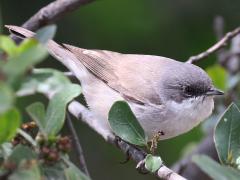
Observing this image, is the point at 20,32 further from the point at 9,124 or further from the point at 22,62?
the point at 22,62

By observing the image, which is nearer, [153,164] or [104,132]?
[153,164]

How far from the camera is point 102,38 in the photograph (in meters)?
5.18

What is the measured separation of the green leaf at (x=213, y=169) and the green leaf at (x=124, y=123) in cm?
67

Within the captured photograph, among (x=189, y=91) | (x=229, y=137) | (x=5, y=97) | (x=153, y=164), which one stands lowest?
(x=189, y=91)

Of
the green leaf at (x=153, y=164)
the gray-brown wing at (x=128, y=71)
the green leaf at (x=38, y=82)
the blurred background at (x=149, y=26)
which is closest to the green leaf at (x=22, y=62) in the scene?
the green leaf at (x=38, y=82)

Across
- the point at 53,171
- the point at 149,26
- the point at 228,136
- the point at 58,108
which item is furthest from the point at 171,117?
the point at 53,171

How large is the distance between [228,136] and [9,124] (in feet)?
3.39

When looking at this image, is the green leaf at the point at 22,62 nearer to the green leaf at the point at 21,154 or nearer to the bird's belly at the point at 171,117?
the green leaf at the point at 21,154

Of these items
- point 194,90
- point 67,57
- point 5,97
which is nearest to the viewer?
point 5,97

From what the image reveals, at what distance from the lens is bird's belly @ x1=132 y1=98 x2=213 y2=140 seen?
3645 mm

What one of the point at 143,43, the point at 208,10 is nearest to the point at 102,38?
the point at 143,43

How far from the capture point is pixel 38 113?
6.83ft

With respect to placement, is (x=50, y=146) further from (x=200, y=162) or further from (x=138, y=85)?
(x=138, y=85)

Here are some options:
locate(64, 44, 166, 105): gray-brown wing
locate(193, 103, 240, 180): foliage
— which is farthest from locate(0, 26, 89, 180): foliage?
locate(64, 44, 166, 105): gray-brown wing
